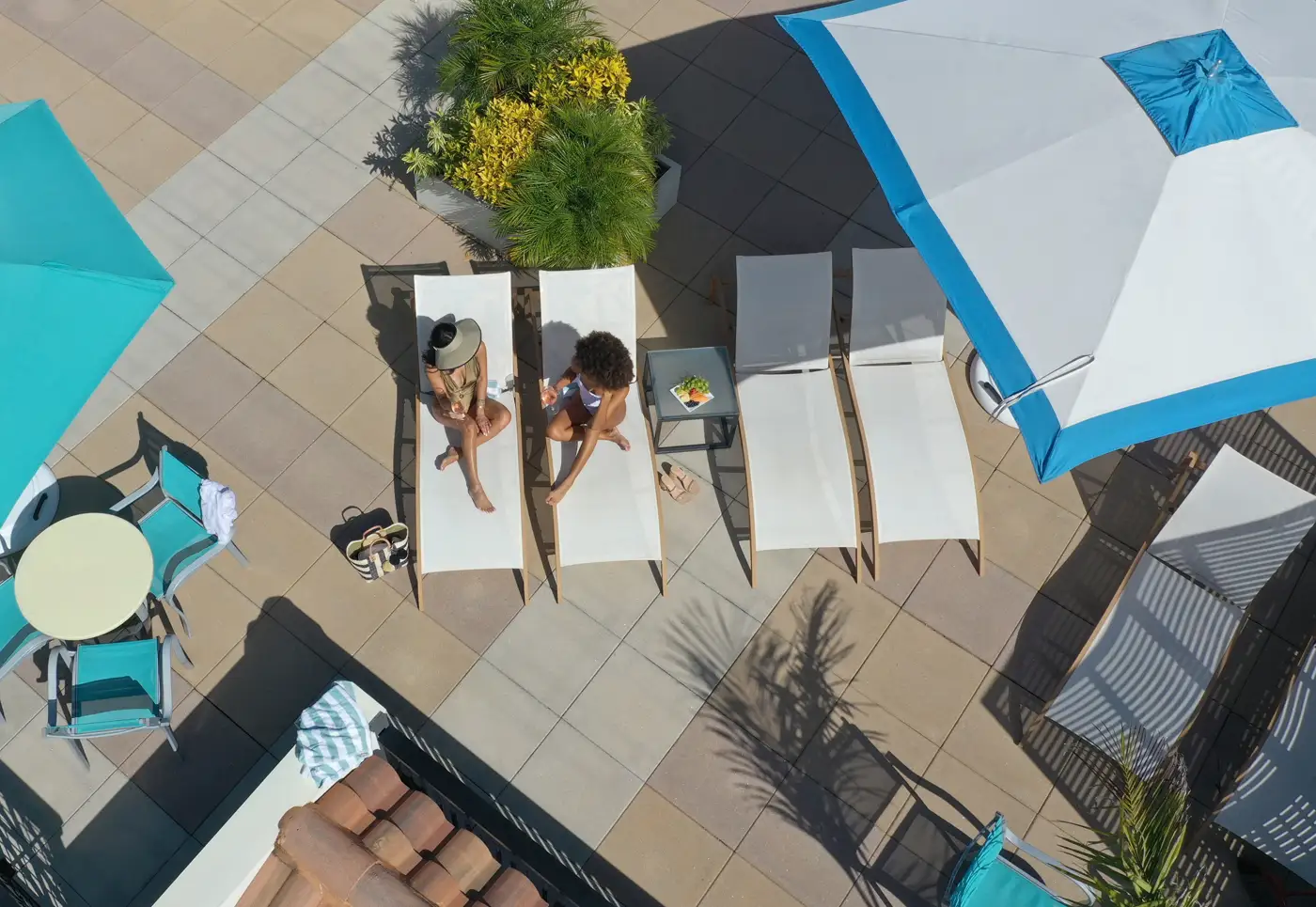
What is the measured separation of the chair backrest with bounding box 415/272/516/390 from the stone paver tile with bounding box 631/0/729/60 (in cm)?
351

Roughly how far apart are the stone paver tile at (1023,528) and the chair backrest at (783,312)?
5.70ft

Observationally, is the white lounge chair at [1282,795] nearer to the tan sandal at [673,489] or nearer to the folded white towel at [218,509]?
the tan sandal at [673,489]

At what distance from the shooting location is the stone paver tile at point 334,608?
7.01 m

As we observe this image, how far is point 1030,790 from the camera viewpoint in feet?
22.0

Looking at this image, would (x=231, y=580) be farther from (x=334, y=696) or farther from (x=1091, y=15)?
(x=1091, y=15)

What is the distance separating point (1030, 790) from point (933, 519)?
1968mm

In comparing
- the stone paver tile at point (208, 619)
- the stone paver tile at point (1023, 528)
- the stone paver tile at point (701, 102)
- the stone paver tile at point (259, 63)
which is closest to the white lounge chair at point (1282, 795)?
the stone paver tile at point (1023, 528)

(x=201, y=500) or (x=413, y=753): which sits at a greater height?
(x=201, y=500)

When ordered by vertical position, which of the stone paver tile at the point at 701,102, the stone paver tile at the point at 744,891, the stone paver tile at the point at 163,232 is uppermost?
the stone paver tile at the point at 701,102

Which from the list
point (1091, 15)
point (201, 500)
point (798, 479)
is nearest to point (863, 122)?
point (1091, 15)

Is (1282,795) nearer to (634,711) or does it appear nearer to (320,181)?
(634,711)

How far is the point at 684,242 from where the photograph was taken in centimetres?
850

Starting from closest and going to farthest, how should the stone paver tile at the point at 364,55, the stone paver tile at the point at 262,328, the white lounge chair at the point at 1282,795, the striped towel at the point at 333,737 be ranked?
the striped towel at the point at 333,737, the white lounge chair at the point at 1282,795, the stone paver tile at the point at 262,328, the stone paver tile at the point at 364,55

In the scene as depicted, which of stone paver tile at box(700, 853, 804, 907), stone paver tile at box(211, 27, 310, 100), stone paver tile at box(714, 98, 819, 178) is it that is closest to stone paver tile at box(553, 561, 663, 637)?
stone paver tile at box(700, 853, 804, 907)
